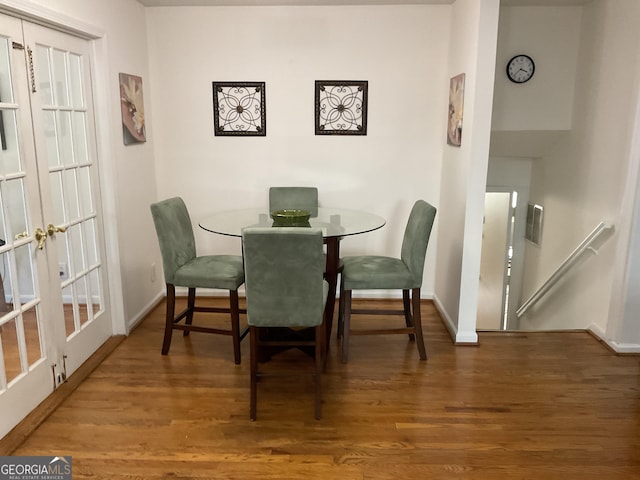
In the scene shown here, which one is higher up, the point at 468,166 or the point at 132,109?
the point at 132,109

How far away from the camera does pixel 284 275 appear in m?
2.40

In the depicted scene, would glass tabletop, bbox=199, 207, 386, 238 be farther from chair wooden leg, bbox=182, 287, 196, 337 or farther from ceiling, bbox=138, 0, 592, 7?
ceiling, bbox=138, 0, 592, 7

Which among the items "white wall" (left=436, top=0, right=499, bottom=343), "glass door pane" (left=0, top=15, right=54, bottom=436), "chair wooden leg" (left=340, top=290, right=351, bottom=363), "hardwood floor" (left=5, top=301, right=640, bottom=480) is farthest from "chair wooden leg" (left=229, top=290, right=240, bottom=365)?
"white wall" (left=436, top=0, right=499, bottom=343)

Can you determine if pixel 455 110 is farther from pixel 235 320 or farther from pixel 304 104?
pixel 235 320

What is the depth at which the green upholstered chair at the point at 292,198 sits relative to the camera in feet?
12.5

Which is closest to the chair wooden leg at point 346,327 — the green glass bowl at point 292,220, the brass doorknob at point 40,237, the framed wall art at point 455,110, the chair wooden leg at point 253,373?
the green glass bowl at point 292,220

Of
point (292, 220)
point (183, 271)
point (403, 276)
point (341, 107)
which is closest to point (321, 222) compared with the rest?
point (292, 220)

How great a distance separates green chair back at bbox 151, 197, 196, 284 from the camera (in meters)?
3.05

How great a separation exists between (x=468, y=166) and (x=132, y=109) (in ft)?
7.87

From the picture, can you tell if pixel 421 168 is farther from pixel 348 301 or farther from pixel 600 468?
pixel 600 468

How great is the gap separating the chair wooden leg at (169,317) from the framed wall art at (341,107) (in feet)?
5.74

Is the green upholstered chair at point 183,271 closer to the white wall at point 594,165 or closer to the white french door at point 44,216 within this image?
the white french door at point 44,216

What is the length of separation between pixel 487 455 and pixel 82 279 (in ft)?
8.20

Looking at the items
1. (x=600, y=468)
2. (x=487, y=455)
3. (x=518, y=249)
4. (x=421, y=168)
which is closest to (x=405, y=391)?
(x=487, y=455)
